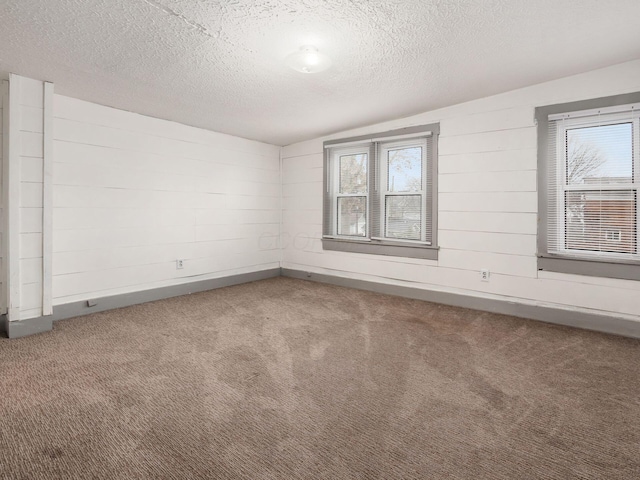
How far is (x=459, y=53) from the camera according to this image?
271cm

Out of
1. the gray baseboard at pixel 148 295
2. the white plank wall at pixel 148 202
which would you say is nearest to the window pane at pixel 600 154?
the white plank wall at pixel 148 202

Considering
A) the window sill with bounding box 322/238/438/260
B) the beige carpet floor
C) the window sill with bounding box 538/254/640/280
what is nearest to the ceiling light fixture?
the beige carpet floor

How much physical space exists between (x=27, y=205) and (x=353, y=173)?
152 inches

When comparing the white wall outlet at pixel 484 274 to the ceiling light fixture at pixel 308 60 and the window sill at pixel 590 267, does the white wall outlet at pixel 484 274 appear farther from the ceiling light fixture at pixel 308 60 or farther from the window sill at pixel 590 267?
the ceiling light fixture at pixel 308 60

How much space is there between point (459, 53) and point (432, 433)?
273 cm

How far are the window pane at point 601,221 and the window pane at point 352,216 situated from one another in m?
2.48

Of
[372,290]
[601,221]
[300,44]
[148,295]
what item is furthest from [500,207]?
[148,295]

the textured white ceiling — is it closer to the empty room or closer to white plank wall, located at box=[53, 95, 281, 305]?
the empty room

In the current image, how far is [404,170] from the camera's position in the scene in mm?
4578

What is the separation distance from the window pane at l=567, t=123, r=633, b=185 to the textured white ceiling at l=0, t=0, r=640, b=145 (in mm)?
589

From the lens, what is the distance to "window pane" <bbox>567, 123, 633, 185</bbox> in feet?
10.0

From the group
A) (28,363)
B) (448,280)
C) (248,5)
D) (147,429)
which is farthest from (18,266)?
(448,280)

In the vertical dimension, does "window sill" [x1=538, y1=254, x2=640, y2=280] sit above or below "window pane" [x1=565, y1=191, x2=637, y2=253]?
below

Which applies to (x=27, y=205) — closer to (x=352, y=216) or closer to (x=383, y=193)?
(x=352, y=216)
